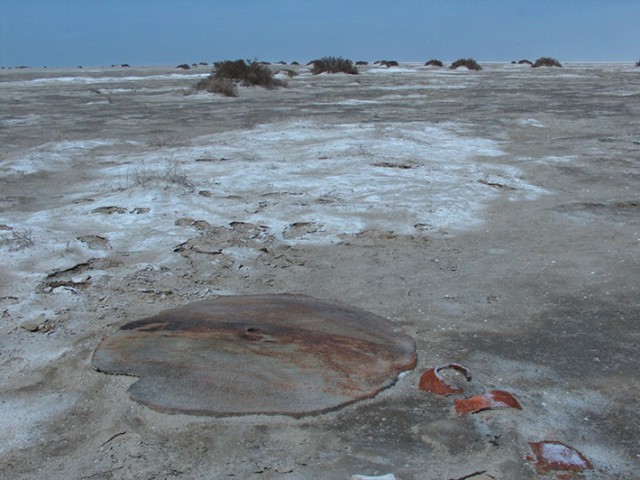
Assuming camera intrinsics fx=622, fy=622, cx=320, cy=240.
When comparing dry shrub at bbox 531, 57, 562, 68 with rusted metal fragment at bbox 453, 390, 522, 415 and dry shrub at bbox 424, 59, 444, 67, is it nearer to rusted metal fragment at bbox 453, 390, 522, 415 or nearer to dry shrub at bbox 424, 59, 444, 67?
dry shrub at bbox 424, 59, 444, 67

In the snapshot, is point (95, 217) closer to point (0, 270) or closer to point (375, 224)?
point (0, 270)

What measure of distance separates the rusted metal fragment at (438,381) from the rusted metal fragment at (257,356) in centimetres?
13

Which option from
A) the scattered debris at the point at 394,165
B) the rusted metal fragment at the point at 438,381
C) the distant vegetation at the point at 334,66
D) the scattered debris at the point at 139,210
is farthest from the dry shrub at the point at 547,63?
the rusted metal fragment at the point at 438,381

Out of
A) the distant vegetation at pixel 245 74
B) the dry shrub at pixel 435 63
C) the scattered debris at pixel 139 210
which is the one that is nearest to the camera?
the scattered debris at pixel 139 210

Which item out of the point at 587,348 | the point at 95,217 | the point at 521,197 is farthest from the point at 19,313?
the point at 521,197

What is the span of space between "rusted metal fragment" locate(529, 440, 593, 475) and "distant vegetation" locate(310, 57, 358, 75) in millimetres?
30336

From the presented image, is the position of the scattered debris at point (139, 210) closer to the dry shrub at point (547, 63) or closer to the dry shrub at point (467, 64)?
the dry shrub at point (467, 64)

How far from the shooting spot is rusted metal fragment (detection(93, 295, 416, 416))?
102 inches

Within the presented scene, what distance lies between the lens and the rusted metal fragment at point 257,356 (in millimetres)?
2594

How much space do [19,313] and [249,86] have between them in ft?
57.8

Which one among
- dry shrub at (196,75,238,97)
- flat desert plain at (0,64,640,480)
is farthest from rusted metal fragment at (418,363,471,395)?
dry shrub at (196,75,238,97)

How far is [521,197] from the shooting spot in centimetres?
597

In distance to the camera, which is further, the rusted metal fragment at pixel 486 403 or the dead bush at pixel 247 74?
the dead bush at pixel 247 74

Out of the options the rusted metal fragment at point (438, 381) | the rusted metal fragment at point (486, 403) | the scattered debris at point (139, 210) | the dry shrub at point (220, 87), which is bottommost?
the rusted metal fragment at point (438, 381)
